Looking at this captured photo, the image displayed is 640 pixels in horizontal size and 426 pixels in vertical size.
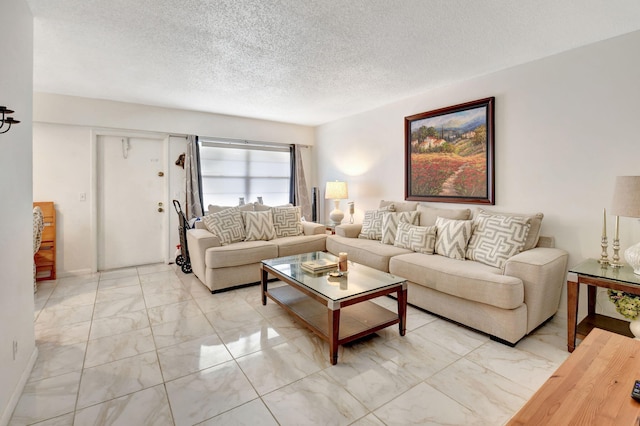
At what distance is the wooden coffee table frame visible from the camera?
79.0 inches

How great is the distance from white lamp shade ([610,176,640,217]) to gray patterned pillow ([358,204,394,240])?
217 centimetres

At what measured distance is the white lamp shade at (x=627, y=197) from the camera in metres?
1.95

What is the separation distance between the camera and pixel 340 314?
238cm

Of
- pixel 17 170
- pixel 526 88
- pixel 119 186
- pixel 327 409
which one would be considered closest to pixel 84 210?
pixel 119 186

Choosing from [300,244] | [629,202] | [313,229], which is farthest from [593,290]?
[313,229]

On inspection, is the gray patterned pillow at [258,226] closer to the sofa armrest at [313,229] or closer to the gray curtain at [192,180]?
the sofa armrest at [313,229]

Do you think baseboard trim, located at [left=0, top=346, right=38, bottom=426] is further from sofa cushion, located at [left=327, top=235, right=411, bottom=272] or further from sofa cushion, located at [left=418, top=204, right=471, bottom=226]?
sofa cushion, located at [left=418, top=204, right=471, bottom=226]

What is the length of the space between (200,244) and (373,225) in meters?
2.10

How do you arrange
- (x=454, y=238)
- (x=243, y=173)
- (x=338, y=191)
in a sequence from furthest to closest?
(x=243, y=173)
(x=338, y=191)
(x=454, y=238)

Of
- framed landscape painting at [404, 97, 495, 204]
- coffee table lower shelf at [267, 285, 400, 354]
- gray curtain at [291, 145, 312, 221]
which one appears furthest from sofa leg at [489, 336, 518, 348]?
gray curtain at [291, 145, 312, 221]

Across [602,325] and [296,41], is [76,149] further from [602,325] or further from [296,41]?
[602,325]

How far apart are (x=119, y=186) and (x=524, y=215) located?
494cm

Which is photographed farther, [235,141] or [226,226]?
[235,141]

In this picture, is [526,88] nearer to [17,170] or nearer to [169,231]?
[17,170]
